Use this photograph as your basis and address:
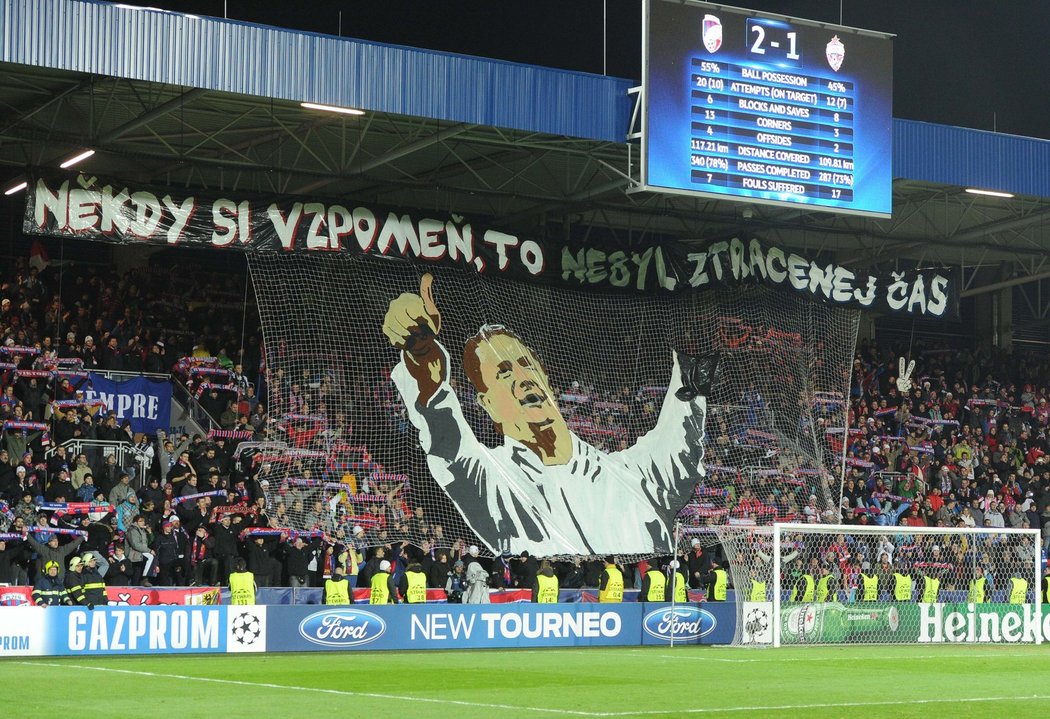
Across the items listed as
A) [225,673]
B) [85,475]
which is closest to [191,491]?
[85,475]

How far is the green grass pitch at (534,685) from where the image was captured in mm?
13094

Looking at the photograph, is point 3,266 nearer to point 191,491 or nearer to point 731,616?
point 191,491

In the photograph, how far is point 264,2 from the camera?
33344mm

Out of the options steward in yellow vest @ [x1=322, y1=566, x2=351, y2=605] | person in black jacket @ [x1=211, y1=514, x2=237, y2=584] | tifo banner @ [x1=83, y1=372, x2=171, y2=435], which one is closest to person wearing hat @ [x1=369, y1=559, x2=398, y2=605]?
steward in yellow vest @ [x1=322, y1=566, x2=351, y2=605]

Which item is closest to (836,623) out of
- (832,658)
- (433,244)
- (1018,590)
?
(832,658)

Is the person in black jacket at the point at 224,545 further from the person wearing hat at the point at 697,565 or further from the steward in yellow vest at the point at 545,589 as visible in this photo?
the person wearing hat at the point at 697,565

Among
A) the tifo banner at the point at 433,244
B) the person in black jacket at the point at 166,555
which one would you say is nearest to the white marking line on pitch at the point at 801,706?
the person in black jacket at the point at 166,555

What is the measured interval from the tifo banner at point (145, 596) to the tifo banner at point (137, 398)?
4938mm

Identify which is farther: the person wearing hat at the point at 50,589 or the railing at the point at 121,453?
the railing at the point at 121,453

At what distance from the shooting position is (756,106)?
2583 centimetres

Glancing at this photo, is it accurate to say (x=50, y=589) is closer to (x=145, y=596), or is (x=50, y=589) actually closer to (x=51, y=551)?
(x=51, y=551)

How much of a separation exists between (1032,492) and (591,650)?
636 inches

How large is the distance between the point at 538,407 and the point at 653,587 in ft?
14.1

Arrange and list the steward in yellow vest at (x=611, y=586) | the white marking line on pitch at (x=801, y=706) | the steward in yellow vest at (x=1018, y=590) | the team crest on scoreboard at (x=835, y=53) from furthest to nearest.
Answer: the steward in yellow vest at (x=1018, y=590), the steward in yellow vest at (x=611, y=586), the team crest on scoreboard at (x=835, y=53), the white marking line on pitch at (x=801, y=706)
